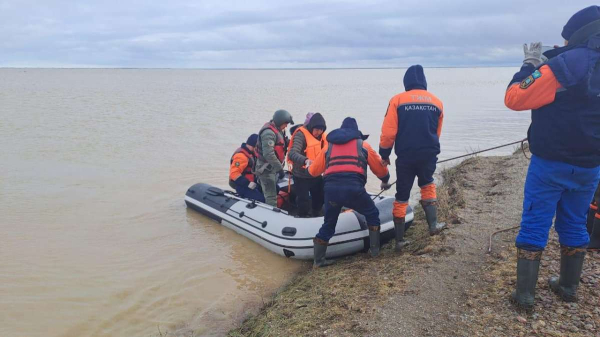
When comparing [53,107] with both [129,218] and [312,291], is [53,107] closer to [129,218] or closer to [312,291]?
[129,218]

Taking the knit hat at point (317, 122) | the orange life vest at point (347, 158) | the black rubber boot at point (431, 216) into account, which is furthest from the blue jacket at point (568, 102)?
the knit hat at point (317, 122)

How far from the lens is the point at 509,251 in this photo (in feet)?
13.7

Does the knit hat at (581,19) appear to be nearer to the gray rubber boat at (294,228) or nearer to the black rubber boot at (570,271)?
the black rubber boot at (570,271)

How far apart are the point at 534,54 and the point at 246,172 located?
4.46m

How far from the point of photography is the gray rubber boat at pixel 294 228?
521 cm

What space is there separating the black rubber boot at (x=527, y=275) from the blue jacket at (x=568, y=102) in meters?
0.64

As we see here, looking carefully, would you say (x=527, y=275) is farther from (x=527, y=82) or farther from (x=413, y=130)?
(x=413, y=130)

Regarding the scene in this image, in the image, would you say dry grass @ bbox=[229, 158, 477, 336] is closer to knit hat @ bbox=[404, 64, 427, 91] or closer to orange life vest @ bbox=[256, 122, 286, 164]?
knit hat @ bbox=[404, 64, 427, 91]

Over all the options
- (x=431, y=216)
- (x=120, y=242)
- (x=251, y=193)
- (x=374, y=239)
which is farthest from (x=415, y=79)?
(x=120, y=242)

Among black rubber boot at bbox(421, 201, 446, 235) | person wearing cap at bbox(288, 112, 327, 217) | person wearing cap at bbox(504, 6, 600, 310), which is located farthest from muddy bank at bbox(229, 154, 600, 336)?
person wearing cap at bbox(288, 112, 327, 217)

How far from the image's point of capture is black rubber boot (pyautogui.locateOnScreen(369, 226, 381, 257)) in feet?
15.9

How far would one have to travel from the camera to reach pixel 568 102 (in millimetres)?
2822

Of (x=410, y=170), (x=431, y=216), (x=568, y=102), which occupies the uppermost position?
(x=568, y=102)

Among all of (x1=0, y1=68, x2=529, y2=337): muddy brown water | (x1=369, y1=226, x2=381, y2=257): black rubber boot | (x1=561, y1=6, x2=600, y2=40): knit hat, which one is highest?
(x1=561, y1=6, x2=600, y2=40): knit hat
